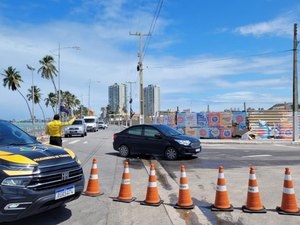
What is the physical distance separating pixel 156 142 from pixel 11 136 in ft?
Result: 30.2

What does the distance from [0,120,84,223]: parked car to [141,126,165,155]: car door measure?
918 centimetres

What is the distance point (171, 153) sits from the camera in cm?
1502

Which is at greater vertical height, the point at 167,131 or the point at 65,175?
the point at 167,131

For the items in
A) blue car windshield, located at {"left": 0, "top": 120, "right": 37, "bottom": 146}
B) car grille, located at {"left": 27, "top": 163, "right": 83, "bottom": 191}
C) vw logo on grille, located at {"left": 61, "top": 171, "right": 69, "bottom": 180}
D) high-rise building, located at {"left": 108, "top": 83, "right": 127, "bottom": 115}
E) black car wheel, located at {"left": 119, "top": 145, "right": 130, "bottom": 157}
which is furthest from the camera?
high-rise building, located at {"left": 108, "top": 83, "right": 127, "bottom": 115}

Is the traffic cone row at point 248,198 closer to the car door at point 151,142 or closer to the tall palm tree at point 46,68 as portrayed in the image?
the car door at point 151,142

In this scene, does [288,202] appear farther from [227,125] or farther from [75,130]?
[75,130]

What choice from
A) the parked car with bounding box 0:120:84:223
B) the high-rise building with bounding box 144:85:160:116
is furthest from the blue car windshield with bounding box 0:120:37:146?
the high-rise building with bounding box 144:85:160:116

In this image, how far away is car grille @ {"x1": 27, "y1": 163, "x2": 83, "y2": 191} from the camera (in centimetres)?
527

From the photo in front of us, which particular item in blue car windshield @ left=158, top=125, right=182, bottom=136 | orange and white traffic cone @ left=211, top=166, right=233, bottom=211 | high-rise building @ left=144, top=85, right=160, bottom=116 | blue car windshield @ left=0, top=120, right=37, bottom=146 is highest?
high-rise building @ left=144, top=85, right=160, bottom=116

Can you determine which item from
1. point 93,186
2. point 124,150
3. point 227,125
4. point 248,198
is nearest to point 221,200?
point 248,198

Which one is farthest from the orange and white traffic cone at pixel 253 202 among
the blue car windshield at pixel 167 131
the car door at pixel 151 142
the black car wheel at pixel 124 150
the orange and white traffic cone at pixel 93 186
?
the black car wheel at pixel 124 150

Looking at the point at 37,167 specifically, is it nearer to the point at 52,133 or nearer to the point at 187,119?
the point at 52,133

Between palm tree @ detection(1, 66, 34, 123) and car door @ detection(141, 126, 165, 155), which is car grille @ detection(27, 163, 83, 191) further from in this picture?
palm tree @ detection(1, 66, 34, 123)

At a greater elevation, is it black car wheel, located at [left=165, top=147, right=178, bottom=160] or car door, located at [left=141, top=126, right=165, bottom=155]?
car door, located at [left=141, top=126, right=165, bottom=155]
